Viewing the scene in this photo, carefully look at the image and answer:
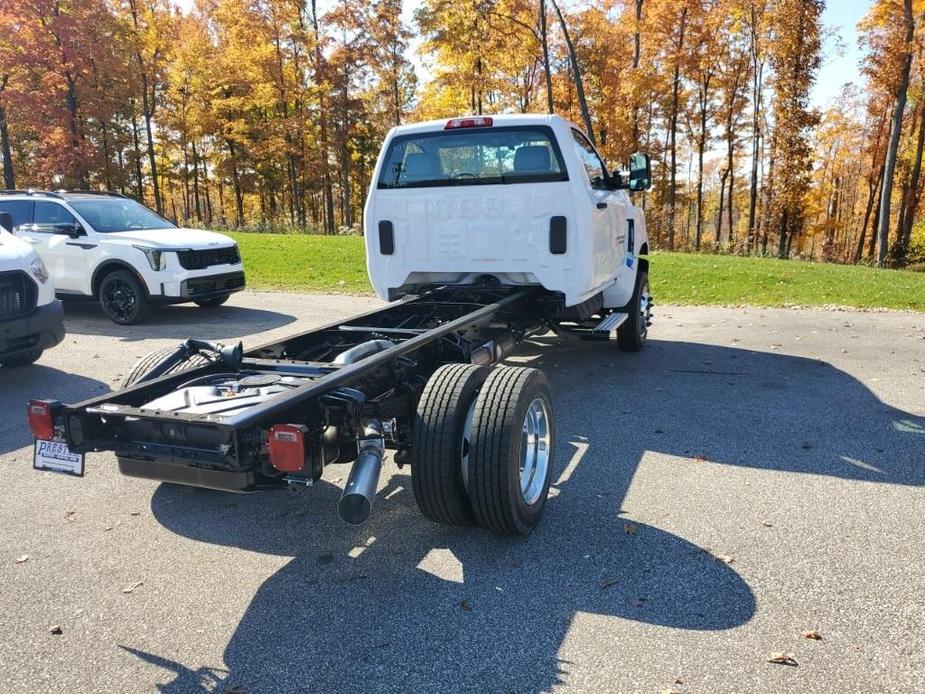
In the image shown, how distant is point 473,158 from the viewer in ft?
20.6

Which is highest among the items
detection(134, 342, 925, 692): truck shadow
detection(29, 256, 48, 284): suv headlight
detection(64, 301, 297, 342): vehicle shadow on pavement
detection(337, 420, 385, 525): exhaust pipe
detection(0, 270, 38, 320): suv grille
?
detection(29, 256, 48, 284): suv headlight

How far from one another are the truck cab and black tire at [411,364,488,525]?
2.77 metres

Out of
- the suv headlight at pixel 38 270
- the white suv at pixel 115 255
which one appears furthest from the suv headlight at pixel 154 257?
the suv headlight at pixel 38 270

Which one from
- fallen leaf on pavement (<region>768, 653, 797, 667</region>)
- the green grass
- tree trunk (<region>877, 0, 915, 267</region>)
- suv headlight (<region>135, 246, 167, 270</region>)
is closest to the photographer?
fallen leaf on pavement (<region>768, 653, 797, 667</region>)

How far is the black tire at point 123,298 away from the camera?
998 centimetres

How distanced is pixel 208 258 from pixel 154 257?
840 millimetres

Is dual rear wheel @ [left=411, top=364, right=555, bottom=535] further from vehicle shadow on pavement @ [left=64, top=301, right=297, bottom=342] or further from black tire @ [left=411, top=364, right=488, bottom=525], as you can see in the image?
vehicle shadow on pavement @ [left=64, top=301, right=297, bottom=342]

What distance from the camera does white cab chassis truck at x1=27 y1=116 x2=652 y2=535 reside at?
312 centimetres

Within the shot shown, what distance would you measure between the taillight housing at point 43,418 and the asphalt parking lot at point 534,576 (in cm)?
74

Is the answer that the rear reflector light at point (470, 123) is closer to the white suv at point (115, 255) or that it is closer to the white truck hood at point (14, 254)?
the white truck hood at point (14, 254)

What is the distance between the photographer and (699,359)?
786 centimetres

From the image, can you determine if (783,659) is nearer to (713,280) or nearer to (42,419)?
(42,419)

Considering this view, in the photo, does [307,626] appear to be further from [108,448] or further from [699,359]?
[699,359]

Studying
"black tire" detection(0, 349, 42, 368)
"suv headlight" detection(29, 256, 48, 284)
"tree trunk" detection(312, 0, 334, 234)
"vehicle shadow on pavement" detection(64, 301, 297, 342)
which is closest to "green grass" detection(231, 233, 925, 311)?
"vehicle shadow on pavement" detection(64, 301, 297, 342)
